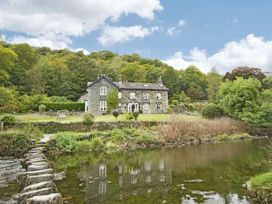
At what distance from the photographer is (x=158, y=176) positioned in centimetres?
1612

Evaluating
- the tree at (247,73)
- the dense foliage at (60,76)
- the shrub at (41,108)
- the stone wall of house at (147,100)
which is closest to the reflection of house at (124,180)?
the shrub at (41,108)

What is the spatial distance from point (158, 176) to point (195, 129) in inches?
700

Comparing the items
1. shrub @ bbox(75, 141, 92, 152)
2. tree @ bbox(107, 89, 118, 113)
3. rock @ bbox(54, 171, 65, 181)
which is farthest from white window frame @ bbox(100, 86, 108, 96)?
rock @ bbox(54, 171, 65, 181)

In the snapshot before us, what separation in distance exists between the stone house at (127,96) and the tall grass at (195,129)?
21552mm

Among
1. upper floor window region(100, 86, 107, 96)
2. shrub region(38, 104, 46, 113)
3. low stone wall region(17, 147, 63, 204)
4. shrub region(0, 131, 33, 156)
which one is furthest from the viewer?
upper floor window region(100, 86, 107, 96)

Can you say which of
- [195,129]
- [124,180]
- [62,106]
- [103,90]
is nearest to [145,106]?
[103,90]

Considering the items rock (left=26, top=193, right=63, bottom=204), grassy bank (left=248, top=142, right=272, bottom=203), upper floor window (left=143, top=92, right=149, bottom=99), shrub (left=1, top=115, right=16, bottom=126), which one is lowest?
grassy bank (left=248, top=142, right=272, bottom=203)

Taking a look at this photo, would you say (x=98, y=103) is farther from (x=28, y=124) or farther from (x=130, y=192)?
(x=130, y=192)

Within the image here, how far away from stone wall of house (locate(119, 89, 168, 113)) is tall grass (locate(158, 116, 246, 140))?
2152 centimetres

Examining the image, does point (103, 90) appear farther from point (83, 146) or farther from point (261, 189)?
point (261, 189)

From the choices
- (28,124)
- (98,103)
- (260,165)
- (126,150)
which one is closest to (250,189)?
(260,165)

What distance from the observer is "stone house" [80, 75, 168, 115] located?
5397 cm

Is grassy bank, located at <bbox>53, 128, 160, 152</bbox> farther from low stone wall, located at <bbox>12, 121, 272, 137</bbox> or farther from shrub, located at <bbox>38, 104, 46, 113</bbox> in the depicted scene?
shrub, located at <bbox>38, 104, 46, 113</bbox>

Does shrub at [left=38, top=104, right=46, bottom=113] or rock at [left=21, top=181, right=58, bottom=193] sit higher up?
shrub at [left=38, top=104, right=46, bottom=113]
